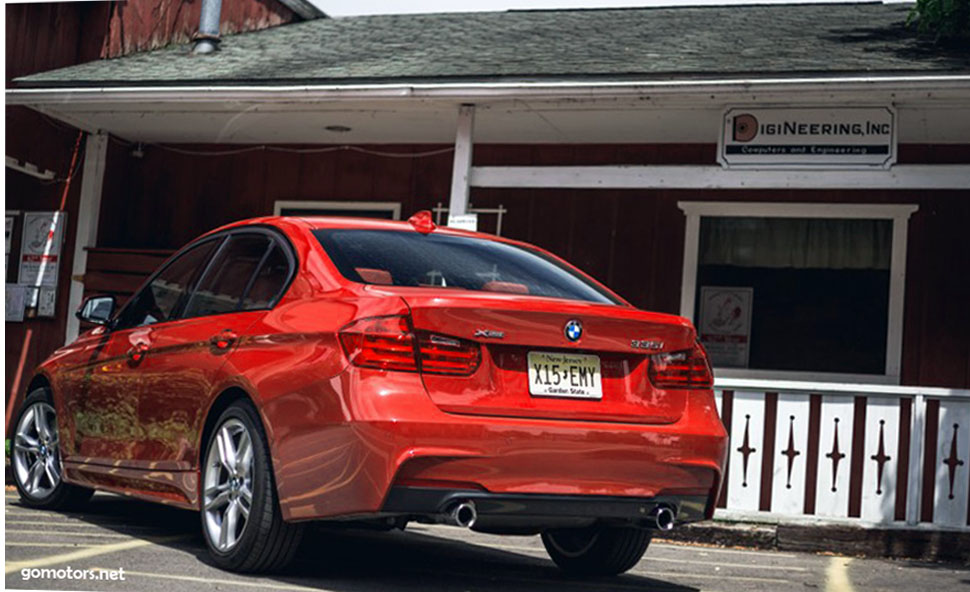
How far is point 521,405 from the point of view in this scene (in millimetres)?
5238

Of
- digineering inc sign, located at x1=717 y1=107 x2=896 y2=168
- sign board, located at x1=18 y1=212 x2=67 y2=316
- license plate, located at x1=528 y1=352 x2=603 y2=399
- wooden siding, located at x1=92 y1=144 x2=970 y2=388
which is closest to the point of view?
license plate, located at x1=528 y1=352 x2=603 y2=399

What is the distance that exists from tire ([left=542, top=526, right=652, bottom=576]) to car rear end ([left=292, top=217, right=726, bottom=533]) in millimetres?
815

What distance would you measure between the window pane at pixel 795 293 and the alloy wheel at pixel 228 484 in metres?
7.82

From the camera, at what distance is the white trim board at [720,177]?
10.0 metres

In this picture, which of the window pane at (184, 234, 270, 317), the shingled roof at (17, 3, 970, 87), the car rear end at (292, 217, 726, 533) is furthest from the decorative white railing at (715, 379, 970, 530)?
the window pane at (184, 234, 270, 317)

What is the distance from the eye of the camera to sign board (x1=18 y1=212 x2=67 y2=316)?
46.0 ft

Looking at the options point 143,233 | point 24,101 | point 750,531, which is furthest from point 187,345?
point 143,233

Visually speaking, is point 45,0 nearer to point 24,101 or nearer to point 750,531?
point 24,101

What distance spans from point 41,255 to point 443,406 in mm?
9918

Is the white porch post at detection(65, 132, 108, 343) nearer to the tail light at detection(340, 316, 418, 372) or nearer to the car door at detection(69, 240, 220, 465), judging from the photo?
the car door at detection(69, 240, 220, 465)

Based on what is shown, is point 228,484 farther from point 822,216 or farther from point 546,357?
point 822,216

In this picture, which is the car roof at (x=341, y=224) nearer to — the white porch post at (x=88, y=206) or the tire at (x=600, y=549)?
the tire at (x=600, y=549)

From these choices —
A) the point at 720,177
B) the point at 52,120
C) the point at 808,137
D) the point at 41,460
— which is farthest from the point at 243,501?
the point at 52,120

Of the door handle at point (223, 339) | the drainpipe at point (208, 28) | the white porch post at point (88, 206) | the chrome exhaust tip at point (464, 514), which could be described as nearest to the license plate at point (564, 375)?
the chrome exhaust tip at point (464, 514)
